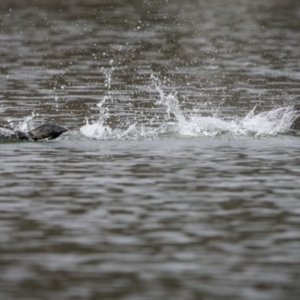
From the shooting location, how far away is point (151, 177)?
13.4 meters

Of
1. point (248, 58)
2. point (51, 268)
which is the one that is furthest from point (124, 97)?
point (51, 268)

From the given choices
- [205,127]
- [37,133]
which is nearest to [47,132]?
[37,133]

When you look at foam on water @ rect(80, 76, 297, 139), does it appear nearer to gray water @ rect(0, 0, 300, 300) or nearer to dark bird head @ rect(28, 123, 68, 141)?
gray water @ rect(0, 0, 300, 300)

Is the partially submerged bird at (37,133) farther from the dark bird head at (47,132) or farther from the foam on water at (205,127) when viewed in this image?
the foam on water at (205,127)

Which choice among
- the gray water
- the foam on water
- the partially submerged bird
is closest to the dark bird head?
the partially submerged bird

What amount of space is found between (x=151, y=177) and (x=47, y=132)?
3655 mm

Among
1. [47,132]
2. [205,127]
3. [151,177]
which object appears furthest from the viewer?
[205,127]

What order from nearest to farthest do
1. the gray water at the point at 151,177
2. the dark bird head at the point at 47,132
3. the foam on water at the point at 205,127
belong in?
the gray water at the point at 151,177, the dark bird head at the point at 47,132, the foam on water at the point at 205,127

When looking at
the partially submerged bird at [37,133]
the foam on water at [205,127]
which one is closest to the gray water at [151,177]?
the foam on water at [205,127]

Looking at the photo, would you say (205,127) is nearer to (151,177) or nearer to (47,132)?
(47,132)

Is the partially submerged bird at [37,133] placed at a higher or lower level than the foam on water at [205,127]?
higher

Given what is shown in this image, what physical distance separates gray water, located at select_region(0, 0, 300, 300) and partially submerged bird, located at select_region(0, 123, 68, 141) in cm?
17

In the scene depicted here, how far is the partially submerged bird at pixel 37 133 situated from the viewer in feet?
54.5

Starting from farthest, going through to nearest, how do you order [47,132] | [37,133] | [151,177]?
1. [37,133]
2. [47,132]
3. [151,177]
